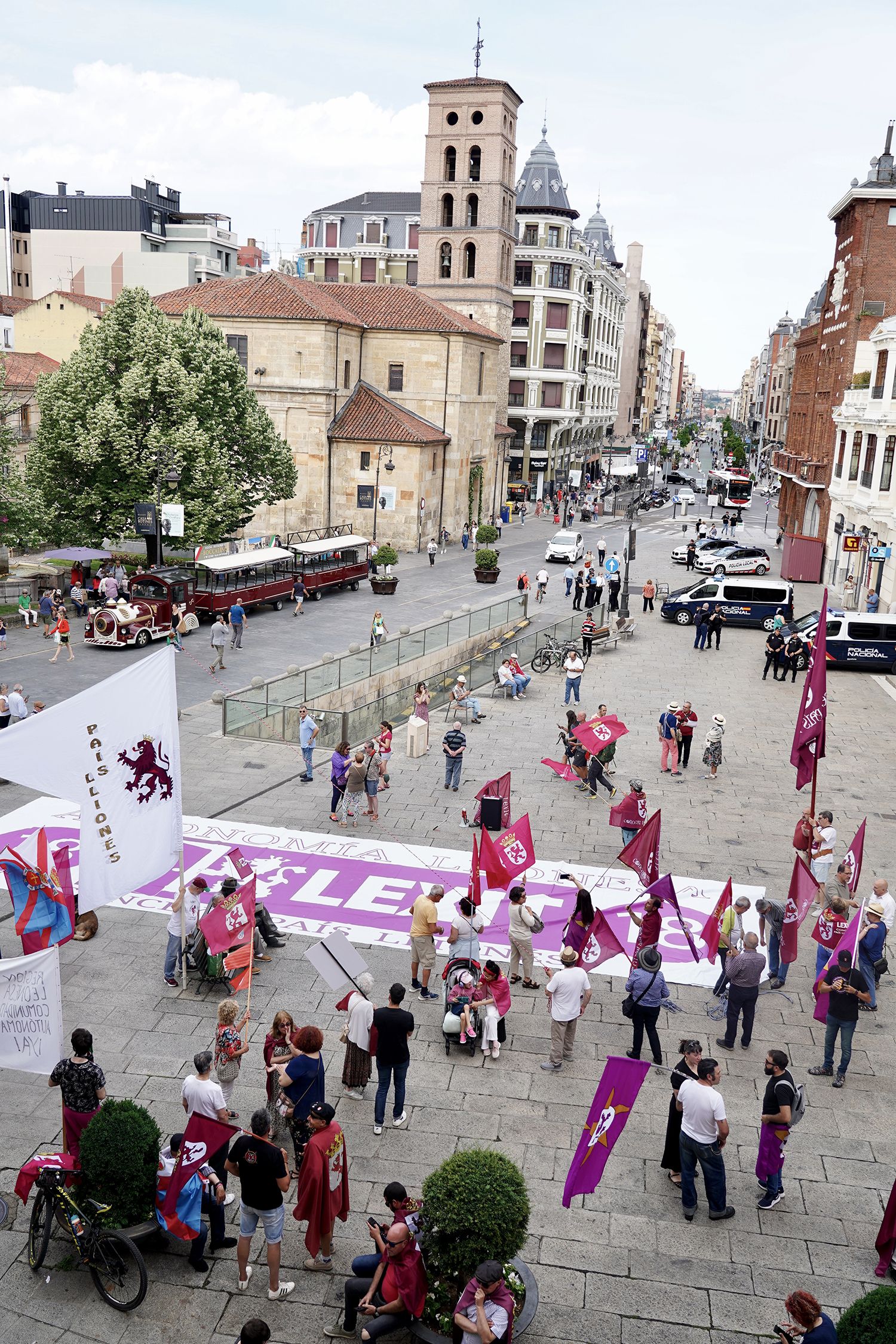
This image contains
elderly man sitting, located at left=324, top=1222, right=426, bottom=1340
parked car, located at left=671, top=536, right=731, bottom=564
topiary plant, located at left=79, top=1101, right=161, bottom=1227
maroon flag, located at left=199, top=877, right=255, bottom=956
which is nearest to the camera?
elderly man sitting, located at left=324, top=1222, right=426, bottom=1340

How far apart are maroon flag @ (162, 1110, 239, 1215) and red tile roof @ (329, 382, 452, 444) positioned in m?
46.6

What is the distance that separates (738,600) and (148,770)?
3177 centimetres

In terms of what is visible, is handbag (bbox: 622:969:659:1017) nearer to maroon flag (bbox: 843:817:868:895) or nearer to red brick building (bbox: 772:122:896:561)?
maroon flag (bbox: 843:817:868:895)

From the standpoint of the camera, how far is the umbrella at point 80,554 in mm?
36875

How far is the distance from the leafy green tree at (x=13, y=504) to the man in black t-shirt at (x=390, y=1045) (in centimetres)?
2897

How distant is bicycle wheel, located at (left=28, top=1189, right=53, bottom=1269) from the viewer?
26.2 ft

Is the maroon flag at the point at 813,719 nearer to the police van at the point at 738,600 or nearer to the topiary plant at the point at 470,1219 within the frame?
the topiary plant at the point at 470,1219

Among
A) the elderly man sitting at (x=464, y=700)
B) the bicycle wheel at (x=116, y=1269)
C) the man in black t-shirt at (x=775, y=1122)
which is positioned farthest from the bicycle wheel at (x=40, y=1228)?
the elderly man sitting at (x=464, y=700)

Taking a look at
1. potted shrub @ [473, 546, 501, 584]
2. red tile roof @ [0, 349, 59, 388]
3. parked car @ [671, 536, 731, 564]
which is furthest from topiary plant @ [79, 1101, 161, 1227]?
red tile roof @ [0, 349, 59, 388]

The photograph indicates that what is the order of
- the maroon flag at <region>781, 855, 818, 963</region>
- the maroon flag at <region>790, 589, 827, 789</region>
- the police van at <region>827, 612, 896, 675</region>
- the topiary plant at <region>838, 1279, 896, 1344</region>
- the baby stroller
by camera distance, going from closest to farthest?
1. the topiary plant at <region>838, 1279, 896, 1344</region>
2. the baby stroller
3. the maroon flag at <region>781, 855, 818, 963</region>
4. the maroon flag at <region>790, 589, 827, 789</region>
5. the police van at <region>827, 612, 896, 675</region>

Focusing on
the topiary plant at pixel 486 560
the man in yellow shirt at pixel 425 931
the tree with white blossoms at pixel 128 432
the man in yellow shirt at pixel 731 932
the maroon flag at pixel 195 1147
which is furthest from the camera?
the topiary plant at pixel 486 560

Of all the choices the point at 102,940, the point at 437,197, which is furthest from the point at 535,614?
the point at 437,197

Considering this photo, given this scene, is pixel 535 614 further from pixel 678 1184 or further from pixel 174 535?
pixel 678 1184

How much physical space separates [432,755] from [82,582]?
1902 cm
